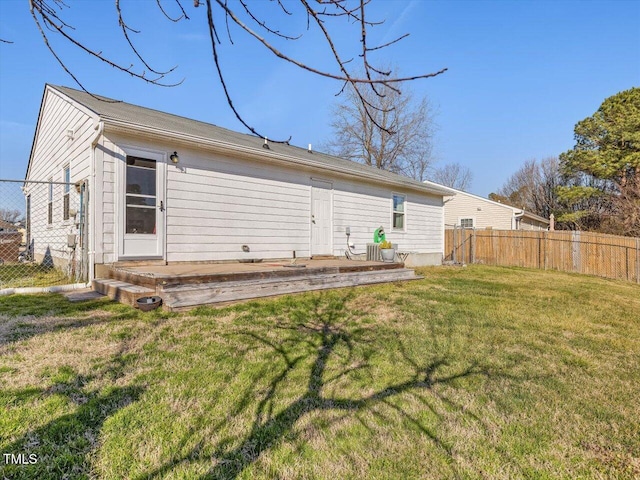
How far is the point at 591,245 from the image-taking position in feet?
38.3

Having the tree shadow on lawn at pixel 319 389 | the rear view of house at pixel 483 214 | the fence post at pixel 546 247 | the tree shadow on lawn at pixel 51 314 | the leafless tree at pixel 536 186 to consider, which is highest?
the leafless tree at pixel 536 186

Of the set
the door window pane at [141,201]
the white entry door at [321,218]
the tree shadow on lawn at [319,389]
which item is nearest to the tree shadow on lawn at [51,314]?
the tree shadow on lawn at [319,389]

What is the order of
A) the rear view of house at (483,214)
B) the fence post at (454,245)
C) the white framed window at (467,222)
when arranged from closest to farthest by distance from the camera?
the fence post at (454,245) < the rear view of house at (483,214) < the white framed window at (467,222)

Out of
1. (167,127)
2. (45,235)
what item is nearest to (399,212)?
(167,127)

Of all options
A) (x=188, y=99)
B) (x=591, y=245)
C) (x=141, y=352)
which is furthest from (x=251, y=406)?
(x=591, y=245)

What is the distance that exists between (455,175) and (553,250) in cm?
2337

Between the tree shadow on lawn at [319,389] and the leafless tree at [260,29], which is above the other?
the leafless tree at [260,29]

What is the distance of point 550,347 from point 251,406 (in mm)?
3103

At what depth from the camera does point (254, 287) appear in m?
5.20

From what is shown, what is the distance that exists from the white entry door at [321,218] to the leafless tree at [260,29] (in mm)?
7136

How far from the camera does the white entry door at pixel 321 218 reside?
9.14 meters

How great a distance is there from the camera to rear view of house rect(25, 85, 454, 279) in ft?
19.5

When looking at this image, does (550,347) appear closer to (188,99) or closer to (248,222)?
(188,99)

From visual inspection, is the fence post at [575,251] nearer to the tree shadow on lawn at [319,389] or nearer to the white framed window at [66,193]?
Answer: the tree shadow on lawn at [319,389]
